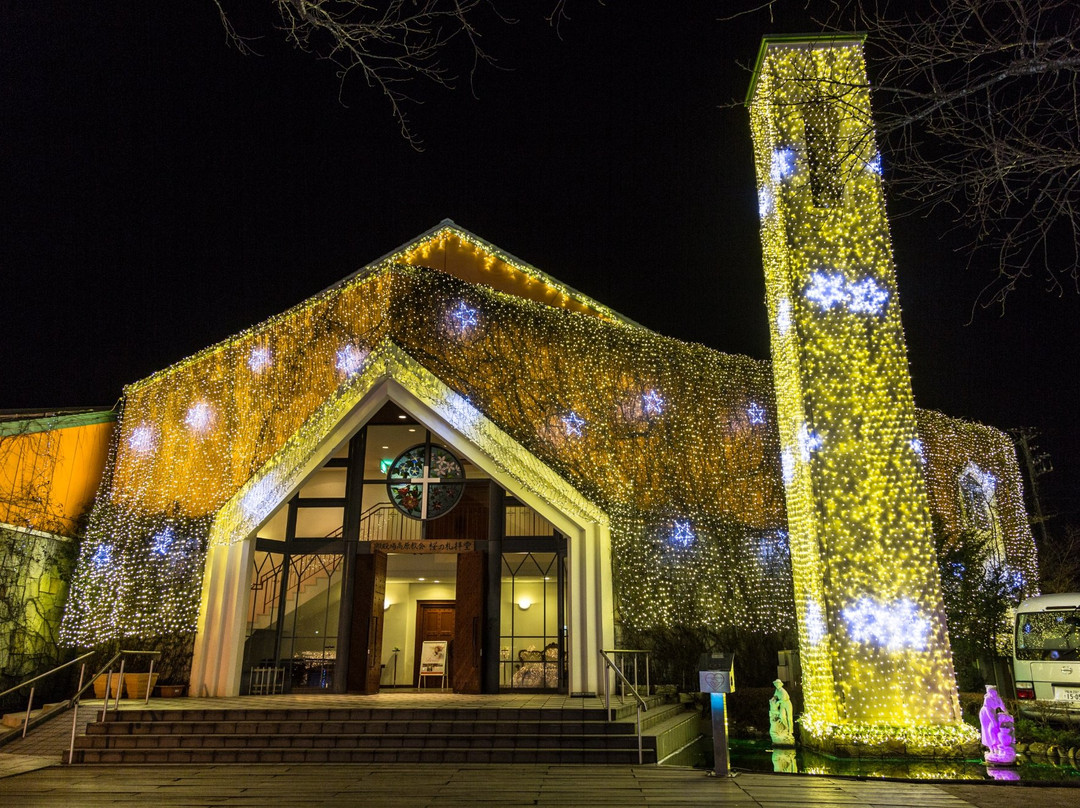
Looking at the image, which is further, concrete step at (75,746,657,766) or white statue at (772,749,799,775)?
concrete step at (75,746,657,766)

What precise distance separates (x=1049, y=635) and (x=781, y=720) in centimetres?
415

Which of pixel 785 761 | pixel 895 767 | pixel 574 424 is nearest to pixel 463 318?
pixel 574 424

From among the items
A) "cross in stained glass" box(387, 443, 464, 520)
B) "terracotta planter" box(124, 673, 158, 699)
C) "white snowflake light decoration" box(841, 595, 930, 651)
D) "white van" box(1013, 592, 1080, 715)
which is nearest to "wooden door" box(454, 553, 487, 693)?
"cross in stained glass" box(387, 443, 464, 520)

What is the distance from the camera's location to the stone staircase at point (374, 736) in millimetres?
7148

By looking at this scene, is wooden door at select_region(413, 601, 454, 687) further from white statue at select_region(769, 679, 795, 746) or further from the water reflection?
the water reflection

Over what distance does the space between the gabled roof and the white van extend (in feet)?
27.0

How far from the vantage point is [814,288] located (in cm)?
885

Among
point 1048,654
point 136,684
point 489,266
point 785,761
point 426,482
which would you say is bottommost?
point 785,761

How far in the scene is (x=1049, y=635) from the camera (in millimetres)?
9586

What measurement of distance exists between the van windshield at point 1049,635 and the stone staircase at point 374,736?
17.7ft

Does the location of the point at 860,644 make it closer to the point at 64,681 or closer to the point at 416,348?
the point at 416,348

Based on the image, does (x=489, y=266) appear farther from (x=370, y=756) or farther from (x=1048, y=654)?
(x=1048, y=654)

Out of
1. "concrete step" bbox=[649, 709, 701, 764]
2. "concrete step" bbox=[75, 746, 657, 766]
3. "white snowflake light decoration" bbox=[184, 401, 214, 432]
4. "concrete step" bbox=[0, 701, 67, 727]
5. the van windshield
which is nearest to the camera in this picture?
"concrete step" bbox=[75, 746, 657, 766]

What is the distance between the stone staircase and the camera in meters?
7.15
